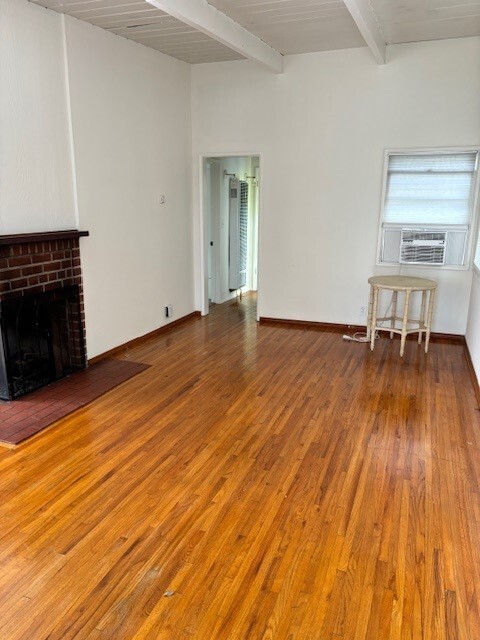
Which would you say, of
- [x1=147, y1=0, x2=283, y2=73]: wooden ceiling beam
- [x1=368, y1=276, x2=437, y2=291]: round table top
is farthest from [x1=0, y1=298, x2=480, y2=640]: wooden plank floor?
[x1=147, y1=0, x2=283, y2=73]: wooden ceiling beam

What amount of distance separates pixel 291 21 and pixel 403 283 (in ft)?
8.44

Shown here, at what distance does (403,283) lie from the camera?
4730 millimetres

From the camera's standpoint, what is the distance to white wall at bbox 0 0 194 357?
3492 mm

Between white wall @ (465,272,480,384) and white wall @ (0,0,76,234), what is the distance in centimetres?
363

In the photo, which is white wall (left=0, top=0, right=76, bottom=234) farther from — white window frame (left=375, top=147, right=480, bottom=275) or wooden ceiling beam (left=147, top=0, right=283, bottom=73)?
white window frame (left=375, top=147, right=480, bottom=275)

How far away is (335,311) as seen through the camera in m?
5.64

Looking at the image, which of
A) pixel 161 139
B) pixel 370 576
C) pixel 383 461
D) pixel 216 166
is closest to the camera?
pixel 370 576

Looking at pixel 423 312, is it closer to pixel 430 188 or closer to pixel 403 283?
pixel 403 283

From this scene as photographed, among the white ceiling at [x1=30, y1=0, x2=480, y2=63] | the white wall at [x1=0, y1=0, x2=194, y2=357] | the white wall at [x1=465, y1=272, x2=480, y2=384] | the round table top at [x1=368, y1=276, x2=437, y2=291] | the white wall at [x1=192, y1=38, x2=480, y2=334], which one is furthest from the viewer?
the white wall at [x1=192, y1=38, x2=480, y2=334]

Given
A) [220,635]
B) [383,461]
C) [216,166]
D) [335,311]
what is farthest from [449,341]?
[220,635]

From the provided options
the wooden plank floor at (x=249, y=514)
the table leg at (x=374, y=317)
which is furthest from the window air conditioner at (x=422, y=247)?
the wooden plank floor at (x=249, y=514)

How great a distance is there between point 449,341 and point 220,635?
4302 millimetres

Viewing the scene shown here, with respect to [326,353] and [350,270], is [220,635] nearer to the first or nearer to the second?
[326,353]

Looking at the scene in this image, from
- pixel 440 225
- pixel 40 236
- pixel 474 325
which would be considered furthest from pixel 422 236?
pixel 40 236
